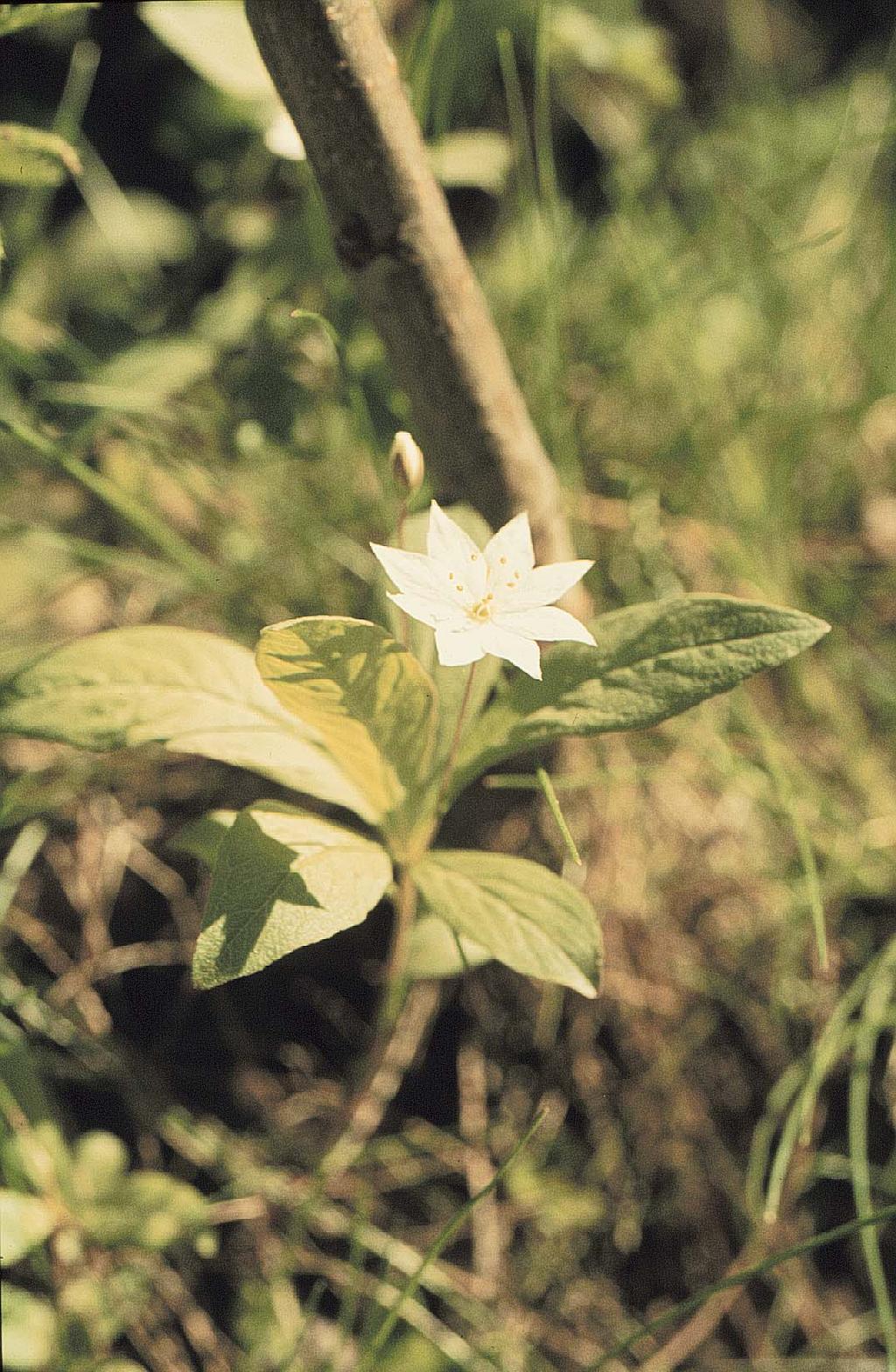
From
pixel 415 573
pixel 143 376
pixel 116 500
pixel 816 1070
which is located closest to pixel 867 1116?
pixel 816 1070

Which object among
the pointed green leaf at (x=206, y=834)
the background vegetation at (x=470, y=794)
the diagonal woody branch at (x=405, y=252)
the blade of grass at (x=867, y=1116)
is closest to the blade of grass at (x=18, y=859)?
the background vegetation at (x=470, y=794)

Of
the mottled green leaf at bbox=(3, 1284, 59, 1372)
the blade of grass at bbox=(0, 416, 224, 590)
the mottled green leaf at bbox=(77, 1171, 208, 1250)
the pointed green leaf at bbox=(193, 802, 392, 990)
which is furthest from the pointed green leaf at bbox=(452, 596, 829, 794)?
the mottled green leaf at bbox=(3, 1284, 59, 1372)

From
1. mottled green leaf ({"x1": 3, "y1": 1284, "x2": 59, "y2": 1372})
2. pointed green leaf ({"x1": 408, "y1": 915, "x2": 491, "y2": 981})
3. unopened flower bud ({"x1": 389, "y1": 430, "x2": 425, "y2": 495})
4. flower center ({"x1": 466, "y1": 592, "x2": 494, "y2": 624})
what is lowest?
mottled green leaf ({"x1": 3, "y1": 1284, "x2": 59, "y2": 1372})

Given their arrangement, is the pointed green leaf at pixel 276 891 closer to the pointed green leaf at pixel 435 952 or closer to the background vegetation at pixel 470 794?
the pointed green leaf at pixel 435 952

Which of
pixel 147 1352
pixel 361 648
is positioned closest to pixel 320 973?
pixel 147 1352

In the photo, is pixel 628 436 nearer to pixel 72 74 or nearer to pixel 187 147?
pixel 187 147

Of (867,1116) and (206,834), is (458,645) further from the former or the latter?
(867,1116)

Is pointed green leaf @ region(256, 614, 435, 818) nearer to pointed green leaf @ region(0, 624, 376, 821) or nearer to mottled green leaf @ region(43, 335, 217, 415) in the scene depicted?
pointed green leaf @ region(0, 624, 376, 821)
